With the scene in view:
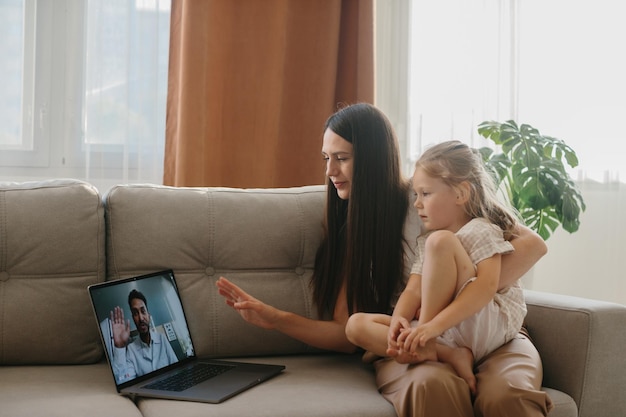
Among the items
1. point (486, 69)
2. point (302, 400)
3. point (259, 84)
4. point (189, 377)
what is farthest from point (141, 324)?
point (486, 69)

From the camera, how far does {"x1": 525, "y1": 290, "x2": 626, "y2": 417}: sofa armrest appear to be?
173 centimetres

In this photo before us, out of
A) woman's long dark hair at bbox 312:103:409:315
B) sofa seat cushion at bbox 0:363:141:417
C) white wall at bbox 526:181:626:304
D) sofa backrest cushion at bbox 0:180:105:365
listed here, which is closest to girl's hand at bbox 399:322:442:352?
woman's long dark hair at bbox 312:103:409:315

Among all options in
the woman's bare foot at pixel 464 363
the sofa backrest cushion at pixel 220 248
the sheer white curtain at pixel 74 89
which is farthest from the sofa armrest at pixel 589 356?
the sheer white curtain at pixel 74 89

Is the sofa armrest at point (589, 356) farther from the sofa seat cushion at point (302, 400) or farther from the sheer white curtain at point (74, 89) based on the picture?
the sheer white curtain at point (74, 89)

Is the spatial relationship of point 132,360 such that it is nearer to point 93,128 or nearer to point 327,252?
point 327,252

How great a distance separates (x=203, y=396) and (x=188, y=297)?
428mm

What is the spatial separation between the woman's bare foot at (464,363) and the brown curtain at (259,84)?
147 cm

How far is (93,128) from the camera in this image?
2.82 metres

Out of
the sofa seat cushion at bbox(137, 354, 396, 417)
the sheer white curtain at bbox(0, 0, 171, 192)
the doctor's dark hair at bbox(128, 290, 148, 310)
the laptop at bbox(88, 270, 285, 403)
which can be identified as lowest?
the sofa seat cushion at bbox(137, 354, 396, 417)

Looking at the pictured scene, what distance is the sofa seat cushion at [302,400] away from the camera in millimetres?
1505

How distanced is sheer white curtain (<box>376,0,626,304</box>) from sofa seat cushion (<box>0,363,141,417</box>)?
6.36ft

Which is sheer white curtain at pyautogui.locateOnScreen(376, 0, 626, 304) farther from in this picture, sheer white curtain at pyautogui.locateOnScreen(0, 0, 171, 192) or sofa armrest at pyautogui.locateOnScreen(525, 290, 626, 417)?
sofa armrest at pyautogui.locateOnScreen(525, 290, 626, 417)

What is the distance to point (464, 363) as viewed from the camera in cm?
164

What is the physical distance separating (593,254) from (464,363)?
6.27ft
